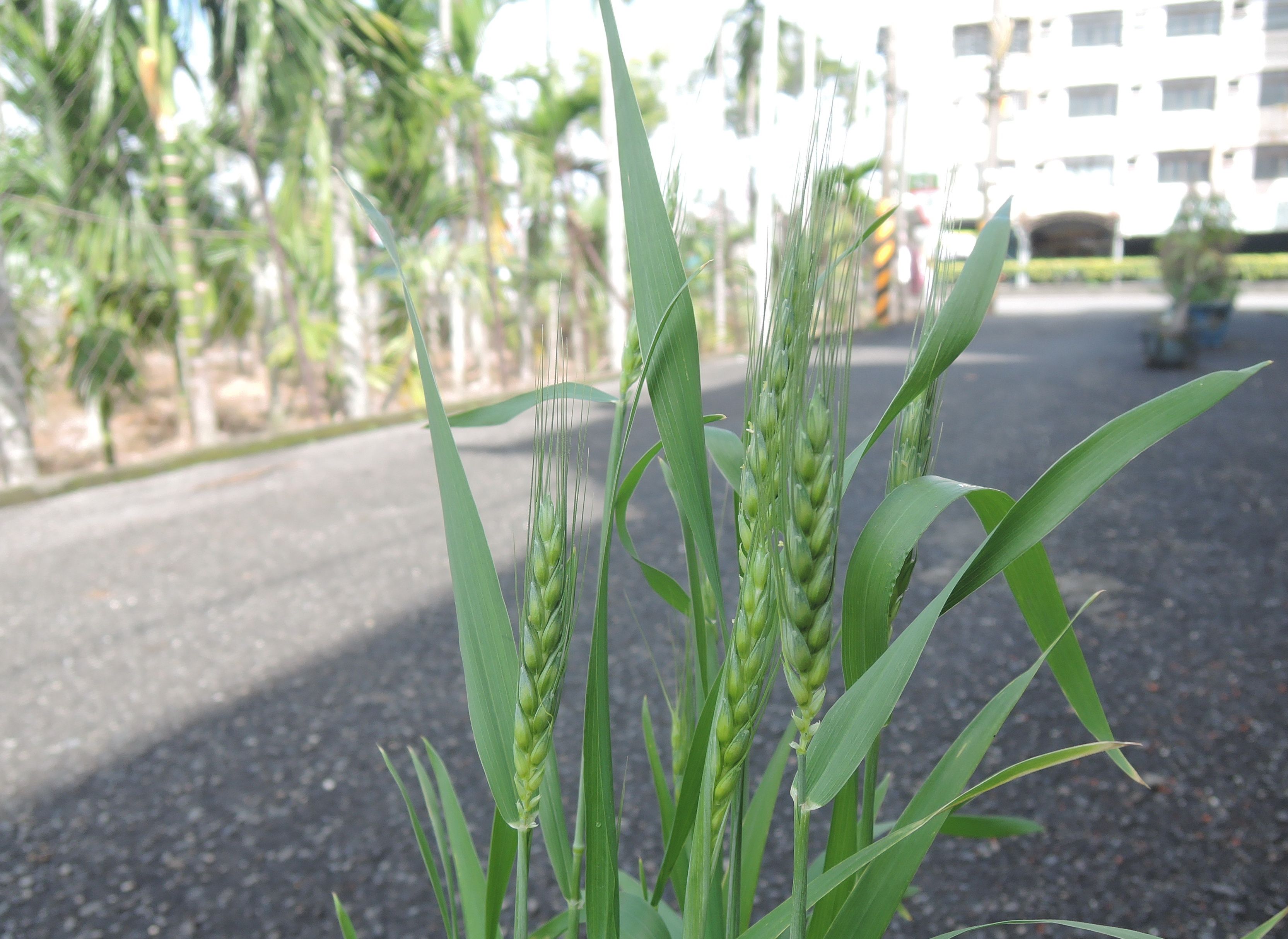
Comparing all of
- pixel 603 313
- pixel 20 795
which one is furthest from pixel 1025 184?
pixel 20 795

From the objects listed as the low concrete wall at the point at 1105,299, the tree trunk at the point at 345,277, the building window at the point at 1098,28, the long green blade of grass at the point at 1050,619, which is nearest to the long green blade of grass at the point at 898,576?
the long green blade of grass at the point at 1050,619

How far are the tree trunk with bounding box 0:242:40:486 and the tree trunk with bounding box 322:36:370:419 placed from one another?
2.11m

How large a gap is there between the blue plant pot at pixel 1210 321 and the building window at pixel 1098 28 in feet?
90.8

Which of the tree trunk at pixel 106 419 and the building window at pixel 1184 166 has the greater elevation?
the building window at pixel 1184 166

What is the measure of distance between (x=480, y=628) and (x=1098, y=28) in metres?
37.5

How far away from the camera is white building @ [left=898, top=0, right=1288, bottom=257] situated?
29203mm

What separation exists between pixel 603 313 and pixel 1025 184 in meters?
26.5

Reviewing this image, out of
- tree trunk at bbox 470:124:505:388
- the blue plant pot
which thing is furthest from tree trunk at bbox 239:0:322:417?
the blue plant pot

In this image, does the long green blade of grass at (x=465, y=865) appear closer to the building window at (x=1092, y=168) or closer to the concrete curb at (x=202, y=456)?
the concrete curb at (x=202, y=456)

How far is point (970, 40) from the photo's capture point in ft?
101

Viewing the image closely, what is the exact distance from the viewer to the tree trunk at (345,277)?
19.7ft

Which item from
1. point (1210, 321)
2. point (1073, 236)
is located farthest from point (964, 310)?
point (1073, 236)

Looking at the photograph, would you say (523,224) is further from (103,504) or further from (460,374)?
(103,504)

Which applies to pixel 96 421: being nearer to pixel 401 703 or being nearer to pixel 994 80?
pixel 401 703
